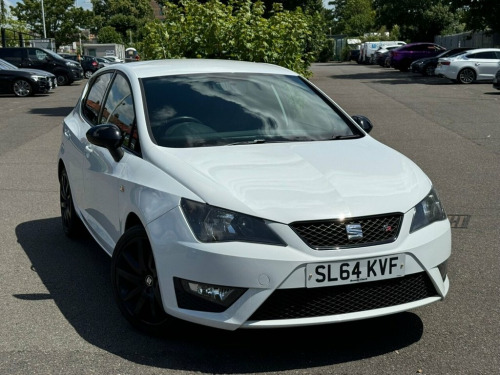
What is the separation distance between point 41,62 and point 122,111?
105ft

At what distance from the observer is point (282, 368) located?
398cm

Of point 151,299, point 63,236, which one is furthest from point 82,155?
point 151,299

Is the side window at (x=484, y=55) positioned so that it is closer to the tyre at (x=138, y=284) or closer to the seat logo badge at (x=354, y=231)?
the tyre at (x=138, y=284)

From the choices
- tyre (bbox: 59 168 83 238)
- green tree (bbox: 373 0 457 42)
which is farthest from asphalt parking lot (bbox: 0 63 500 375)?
green tree (bbox: 373 0 457 42)

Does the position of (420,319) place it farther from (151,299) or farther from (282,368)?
(151,299)

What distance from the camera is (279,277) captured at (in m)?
3.80

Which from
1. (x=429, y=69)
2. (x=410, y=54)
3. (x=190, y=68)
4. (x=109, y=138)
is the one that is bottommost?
(x=429, y=69)

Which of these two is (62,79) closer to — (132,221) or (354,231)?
(132,221)

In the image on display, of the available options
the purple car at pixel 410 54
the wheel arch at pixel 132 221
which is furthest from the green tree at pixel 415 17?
the wheel arch at pixel 132 221

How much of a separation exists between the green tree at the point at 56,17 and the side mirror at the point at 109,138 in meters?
73.8

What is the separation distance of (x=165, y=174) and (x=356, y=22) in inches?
4174

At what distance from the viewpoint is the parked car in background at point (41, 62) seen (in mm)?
35312

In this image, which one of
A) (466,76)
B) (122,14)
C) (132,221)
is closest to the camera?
(132,221)

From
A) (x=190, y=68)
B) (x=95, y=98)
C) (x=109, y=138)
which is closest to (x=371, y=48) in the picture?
(x=95, y=98)
